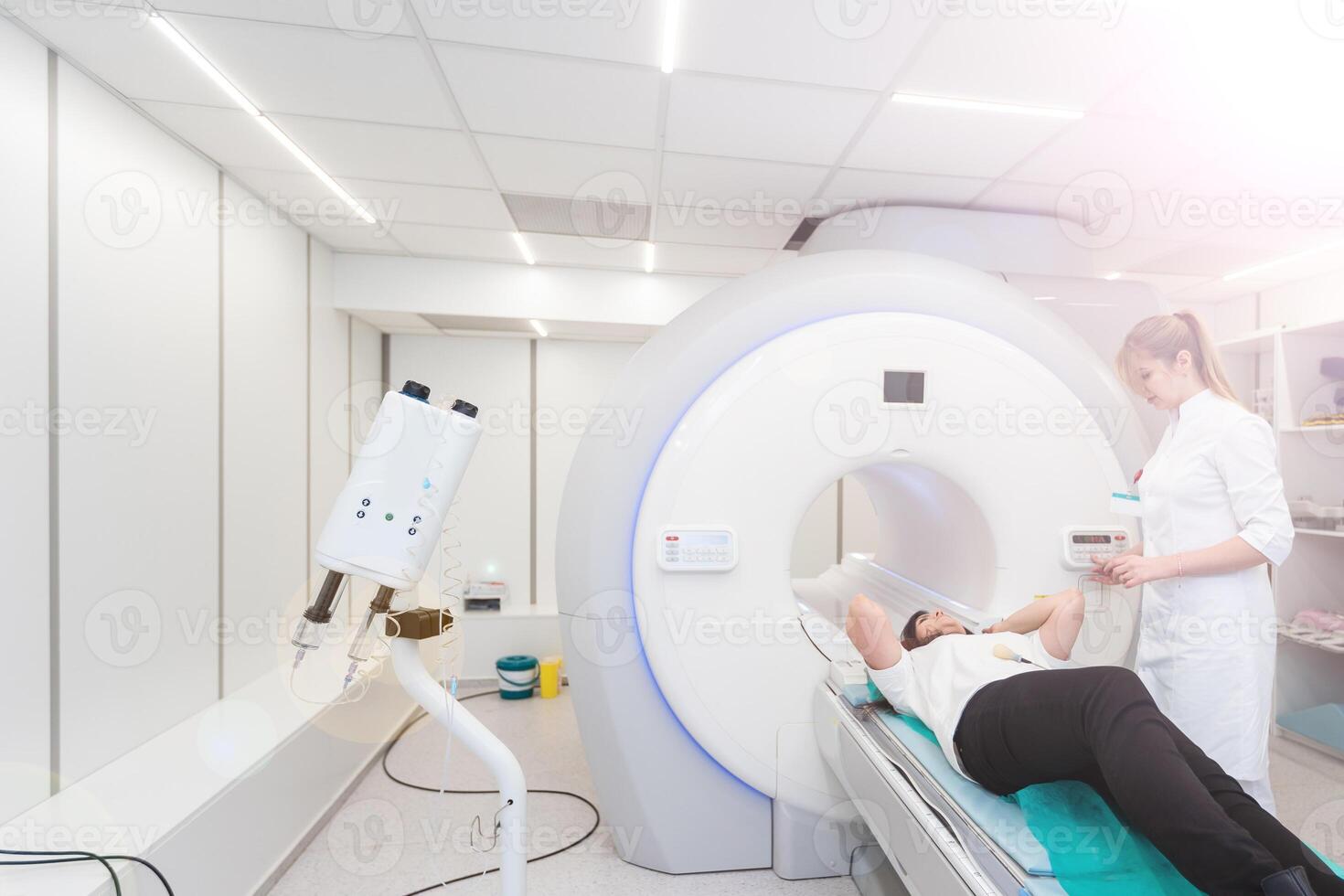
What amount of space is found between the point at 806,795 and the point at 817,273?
138cm

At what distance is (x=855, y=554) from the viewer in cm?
310

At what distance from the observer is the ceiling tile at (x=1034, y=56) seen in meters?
1.44

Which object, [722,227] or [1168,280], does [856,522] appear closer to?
[1168,280]

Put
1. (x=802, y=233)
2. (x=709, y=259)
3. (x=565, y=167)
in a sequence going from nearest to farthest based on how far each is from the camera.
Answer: (x=565, y=167), (x=802, y=233), (x=709, y=259)

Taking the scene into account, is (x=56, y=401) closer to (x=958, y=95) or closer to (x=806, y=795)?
(x=806, y=795)

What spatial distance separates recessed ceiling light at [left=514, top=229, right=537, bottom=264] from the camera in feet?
9.25

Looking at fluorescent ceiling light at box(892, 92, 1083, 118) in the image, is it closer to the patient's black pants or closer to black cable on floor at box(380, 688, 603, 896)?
the patient's black pants

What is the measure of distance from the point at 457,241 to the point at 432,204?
0.41 meters

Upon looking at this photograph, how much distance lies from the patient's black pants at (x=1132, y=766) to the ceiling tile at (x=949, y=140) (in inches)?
57.1

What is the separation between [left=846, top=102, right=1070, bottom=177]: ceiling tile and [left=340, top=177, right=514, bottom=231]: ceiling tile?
130 centimetres

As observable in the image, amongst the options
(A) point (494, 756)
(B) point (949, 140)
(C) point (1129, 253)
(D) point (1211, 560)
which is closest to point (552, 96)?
(B) point (949, 140)

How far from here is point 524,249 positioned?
9.73 ft

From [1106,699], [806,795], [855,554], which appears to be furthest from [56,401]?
[855,554]

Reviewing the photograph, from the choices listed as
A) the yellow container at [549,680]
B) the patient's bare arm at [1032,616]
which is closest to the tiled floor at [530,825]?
the yellow container at [549,680]
